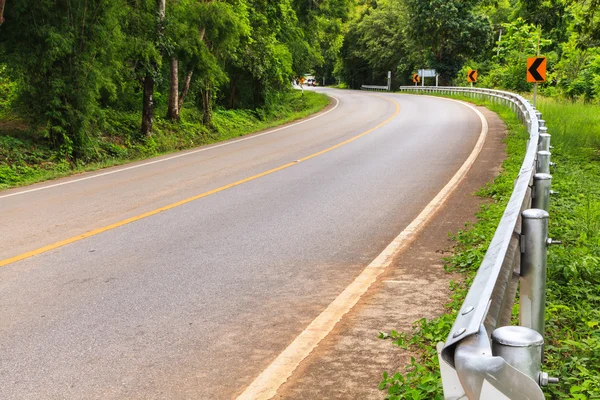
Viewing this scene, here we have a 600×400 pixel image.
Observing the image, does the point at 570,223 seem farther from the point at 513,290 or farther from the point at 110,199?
the point at 110,199

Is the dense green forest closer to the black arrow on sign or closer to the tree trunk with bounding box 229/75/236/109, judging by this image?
the tree trunk with bounding box 229/75/236/109

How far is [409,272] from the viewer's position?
257 inches

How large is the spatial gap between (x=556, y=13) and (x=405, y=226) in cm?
1046

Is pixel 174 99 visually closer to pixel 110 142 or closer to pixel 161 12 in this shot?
pixel 161 12

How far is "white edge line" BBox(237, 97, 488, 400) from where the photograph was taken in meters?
4.08

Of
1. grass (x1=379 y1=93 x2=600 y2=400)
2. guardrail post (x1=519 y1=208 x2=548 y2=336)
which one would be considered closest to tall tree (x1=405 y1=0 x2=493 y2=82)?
grass (x1=379 y1=93 x2=600 y2=400)

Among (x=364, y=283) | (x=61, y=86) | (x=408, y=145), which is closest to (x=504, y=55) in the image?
(x=408, y=145)

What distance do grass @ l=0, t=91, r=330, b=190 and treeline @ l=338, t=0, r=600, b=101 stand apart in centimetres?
1010

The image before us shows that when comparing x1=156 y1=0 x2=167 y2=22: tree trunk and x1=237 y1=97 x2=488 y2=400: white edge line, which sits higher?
x1=156 y1=0 x2=167 y2=22: tree trunk

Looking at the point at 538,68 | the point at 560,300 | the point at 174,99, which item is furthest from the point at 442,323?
the point at 174,99

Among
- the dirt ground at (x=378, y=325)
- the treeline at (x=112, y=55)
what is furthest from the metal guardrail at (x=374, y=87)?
the dirt ground at (x=378, y=325)

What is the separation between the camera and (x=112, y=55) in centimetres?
1788

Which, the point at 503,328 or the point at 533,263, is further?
the point at 533,263

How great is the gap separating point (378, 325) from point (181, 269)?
2411mm
